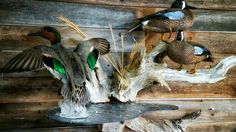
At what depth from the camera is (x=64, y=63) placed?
3.78 feet

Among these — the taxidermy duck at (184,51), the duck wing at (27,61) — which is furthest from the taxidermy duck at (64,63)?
the taxidermy duck at (184,51)

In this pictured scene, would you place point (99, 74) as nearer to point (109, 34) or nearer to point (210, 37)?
point (109, 34)

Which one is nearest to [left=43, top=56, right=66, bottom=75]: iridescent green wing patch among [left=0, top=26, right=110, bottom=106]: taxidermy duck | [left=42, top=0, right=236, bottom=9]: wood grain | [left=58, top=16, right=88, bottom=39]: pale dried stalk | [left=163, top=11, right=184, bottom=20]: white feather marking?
[left=0, top=26, right=110, bottom=106]: taxidermy duck

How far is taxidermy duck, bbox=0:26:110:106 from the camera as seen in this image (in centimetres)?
108

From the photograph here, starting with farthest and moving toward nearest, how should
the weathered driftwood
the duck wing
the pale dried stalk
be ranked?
the weathered driftwood
the pale dried stalk
the duck wing

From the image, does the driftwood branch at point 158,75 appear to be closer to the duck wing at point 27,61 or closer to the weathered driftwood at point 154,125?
the weathered driftwood at point 154,125

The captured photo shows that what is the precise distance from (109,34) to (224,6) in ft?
1.62

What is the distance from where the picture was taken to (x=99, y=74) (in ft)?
A: 4.32

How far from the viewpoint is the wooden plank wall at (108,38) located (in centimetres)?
131

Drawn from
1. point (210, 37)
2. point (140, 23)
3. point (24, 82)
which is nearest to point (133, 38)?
point (140, 23)

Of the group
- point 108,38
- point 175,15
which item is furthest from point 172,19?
point 108,38

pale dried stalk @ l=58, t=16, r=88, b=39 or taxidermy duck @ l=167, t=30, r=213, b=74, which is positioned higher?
pale dried stalk @ l=58, t=16, r=88, b=39

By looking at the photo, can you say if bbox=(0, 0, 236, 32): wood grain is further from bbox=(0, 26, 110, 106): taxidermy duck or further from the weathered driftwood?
the weathered driftwood

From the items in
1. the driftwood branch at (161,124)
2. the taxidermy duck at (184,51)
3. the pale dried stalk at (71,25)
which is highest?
the pale dried stalk at (71,25)
